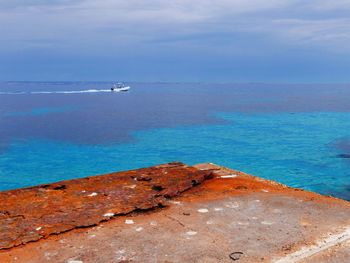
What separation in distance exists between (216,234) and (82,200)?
185 cm

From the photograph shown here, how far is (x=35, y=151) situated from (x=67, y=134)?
768cm

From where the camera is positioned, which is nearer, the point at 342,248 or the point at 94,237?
the point at 342,248

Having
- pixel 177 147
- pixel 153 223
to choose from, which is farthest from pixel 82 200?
pixel 177 147

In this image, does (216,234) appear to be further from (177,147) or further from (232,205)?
(177,147)

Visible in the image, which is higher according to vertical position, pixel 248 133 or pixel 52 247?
pixel 52 247

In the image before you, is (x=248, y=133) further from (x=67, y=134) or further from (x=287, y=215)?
(x=287, y=215)

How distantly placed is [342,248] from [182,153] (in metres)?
27.9

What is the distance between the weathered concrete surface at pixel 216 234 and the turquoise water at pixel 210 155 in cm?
1495

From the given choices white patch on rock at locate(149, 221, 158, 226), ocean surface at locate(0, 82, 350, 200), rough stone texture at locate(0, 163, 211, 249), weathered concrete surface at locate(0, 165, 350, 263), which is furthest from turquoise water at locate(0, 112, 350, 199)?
white patch on rock at locate(149, 221, 158, 226)

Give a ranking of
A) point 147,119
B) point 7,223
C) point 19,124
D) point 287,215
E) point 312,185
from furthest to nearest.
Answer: point 147,119 → point 19,124 → point 312,185 → point 287,215 → point 7,223

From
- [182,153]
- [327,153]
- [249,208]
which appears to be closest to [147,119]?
[182,153]

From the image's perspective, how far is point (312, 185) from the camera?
2216 cm

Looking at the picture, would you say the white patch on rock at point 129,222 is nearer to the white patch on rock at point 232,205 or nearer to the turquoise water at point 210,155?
the white patch on rock at point 232,205

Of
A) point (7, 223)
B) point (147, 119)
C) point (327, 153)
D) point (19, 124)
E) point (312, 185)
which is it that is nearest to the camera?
point (7, 223)
